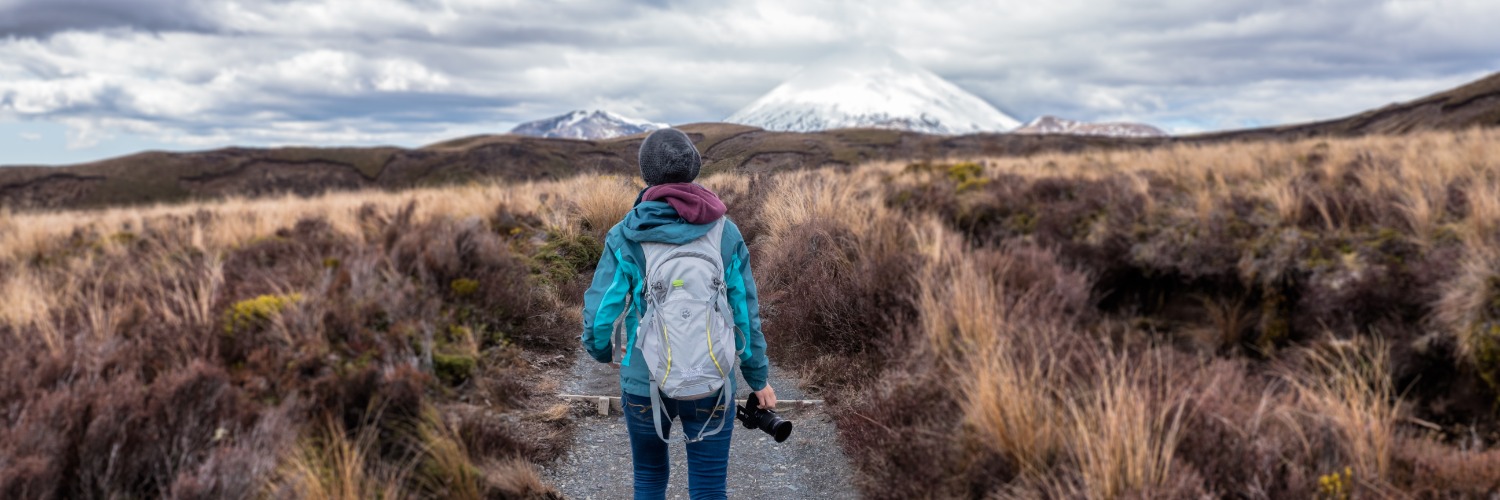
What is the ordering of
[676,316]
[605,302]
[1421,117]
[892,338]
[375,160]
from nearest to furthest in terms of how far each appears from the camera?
[676,316], [605,302], [892,338], [1421,117], [375,160]

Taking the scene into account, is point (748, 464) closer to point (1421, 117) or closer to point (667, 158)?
point (667, 158)

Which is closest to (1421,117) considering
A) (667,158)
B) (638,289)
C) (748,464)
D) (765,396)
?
(748,464)

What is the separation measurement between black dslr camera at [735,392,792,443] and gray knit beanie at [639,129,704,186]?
799mm

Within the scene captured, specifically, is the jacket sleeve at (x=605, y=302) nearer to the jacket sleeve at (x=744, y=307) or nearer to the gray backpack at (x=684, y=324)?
the gray backpack at (x=684, y=324)

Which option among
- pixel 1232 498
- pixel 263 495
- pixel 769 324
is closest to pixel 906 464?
pixel 1232 498

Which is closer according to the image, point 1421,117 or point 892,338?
point 892,338

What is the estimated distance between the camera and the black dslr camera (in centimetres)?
260

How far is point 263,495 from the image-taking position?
2.66m

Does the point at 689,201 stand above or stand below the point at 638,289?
above

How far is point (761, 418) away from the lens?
8.87 feet

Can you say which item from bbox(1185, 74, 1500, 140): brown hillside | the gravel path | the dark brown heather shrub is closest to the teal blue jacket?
the gravel path

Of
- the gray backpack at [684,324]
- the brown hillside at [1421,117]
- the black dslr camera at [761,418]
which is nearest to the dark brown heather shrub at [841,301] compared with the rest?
the black dslr camera at [761,418]

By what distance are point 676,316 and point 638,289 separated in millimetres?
226

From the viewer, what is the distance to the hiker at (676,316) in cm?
242
